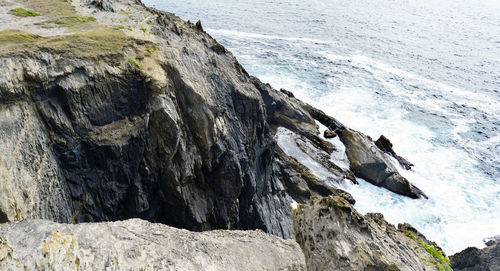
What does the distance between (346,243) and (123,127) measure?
13096 mm

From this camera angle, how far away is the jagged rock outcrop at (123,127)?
14.8 m

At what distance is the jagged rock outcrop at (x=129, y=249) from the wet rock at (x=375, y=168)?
2920 cm

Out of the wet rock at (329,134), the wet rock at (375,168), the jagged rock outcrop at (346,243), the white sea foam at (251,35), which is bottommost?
the wet rock at (375,168)

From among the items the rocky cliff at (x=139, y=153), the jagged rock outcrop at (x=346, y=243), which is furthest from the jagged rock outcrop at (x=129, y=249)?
the jagged rock outcrop at (x=346, y=243)

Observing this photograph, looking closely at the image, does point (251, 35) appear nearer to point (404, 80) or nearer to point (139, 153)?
point (404, 80)

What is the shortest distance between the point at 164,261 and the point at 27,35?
16514 mm

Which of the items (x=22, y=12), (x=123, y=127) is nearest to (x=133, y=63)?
(x=123, y=127)

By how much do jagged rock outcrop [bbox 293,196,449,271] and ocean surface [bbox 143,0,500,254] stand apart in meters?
23.4

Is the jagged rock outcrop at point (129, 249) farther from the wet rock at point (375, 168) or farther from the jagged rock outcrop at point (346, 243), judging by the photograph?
the wet rock at point (375, 168)

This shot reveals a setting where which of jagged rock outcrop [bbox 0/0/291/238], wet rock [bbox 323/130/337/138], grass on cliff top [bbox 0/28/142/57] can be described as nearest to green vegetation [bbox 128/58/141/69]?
jagged rock outcrop [bbox 0/0/291/238]

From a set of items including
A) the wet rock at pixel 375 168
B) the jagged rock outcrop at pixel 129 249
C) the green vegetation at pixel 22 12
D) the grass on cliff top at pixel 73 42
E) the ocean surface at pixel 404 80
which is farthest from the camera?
the wet rock at pixel 375 168

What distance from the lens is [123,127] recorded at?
1788 centimetres

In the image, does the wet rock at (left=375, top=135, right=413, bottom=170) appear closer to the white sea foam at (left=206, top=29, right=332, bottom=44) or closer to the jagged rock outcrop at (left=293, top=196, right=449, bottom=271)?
the jagged rock outcrop at (left=293, top=196, right=449, bottom=271)

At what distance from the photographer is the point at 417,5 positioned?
133875 mm
